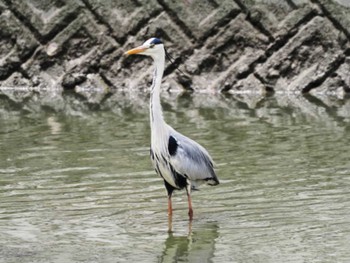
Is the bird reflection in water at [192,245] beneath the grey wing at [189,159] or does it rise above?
beneath

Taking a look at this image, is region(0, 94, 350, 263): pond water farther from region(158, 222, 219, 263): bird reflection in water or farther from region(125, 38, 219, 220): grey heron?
region(125, 38, 219, 220): grey heron

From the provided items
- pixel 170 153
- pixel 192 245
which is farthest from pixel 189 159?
pixel 192 245

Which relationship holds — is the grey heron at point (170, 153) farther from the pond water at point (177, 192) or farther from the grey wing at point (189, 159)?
the pond water at point (177, 192)

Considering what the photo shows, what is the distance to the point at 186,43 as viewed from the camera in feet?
55.7

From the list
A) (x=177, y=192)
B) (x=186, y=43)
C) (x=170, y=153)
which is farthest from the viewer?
(x=186, y=43)

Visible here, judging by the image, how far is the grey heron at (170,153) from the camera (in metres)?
8.29

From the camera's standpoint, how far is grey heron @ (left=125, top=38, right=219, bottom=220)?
8289mm

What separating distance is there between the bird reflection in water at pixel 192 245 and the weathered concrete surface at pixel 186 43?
8261 millimetres

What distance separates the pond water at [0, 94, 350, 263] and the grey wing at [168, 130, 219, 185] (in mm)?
333

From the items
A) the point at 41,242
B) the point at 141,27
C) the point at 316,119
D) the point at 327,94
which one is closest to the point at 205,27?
the point at 141,27

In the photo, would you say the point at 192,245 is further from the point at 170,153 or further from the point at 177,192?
the point at 177,192

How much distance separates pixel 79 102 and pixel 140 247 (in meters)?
8.30

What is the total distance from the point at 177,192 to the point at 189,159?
44.1 inches

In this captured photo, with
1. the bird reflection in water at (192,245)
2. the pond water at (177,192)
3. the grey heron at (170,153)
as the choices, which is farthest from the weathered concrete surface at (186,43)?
the bird reflection in water at (192,245)
